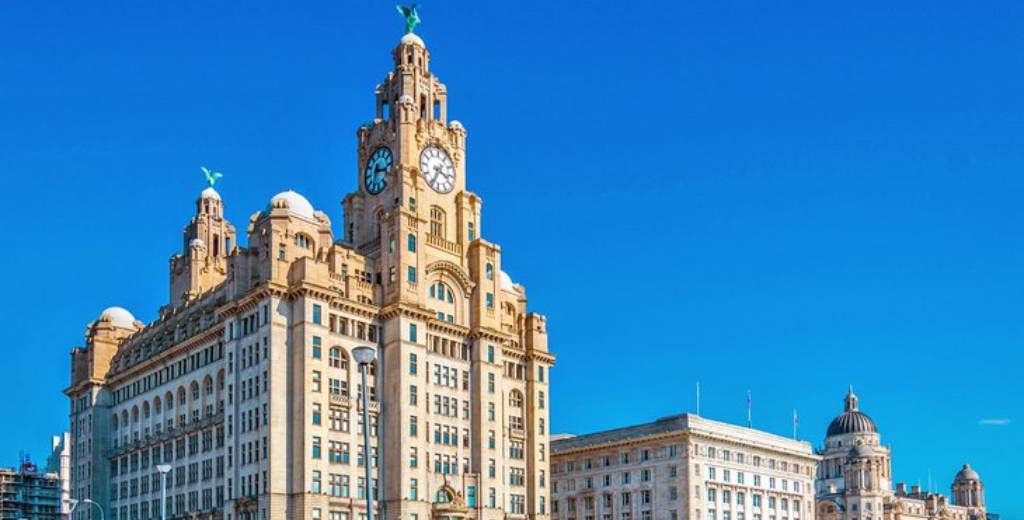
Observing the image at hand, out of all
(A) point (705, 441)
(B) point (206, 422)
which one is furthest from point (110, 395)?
(A) point (705, 441)

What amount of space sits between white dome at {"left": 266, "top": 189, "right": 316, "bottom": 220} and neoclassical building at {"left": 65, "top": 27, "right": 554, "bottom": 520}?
209mm

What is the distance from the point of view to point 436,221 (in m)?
145

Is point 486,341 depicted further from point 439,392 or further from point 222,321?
point 222,321

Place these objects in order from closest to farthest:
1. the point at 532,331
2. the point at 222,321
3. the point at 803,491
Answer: the point at 222,321
the point at 532,331
the point at 803,491

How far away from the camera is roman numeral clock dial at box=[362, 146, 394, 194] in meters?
144

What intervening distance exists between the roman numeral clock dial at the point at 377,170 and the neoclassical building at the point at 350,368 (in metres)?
0.28

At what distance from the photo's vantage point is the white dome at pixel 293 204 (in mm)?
132375

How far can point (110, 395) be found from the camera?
162125 millimetres

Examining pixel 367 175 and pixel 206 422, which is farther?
pixel 367 175

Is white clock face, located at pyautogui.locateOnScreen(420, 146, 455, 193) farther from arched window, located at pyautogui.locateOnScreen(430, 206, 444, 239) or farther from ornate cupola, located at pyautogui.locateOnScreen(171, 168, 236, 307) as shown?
ornate cupola, located at pyautogui.locateOnScreen(171, 168, 236, 307)

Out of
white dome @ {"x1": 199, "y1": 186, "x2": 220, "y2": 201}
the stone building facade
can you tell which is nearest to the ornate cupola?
white dome @ {"x1": 199, "y1": 186, "x2": 220, "y2": 201}

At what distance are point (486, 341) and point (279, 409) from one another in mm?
29057

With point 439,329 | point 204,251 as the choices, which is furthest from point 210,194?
point 439,329

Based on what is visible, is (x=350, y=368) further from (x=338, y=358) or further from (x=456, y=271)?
(x=456, y=271)
